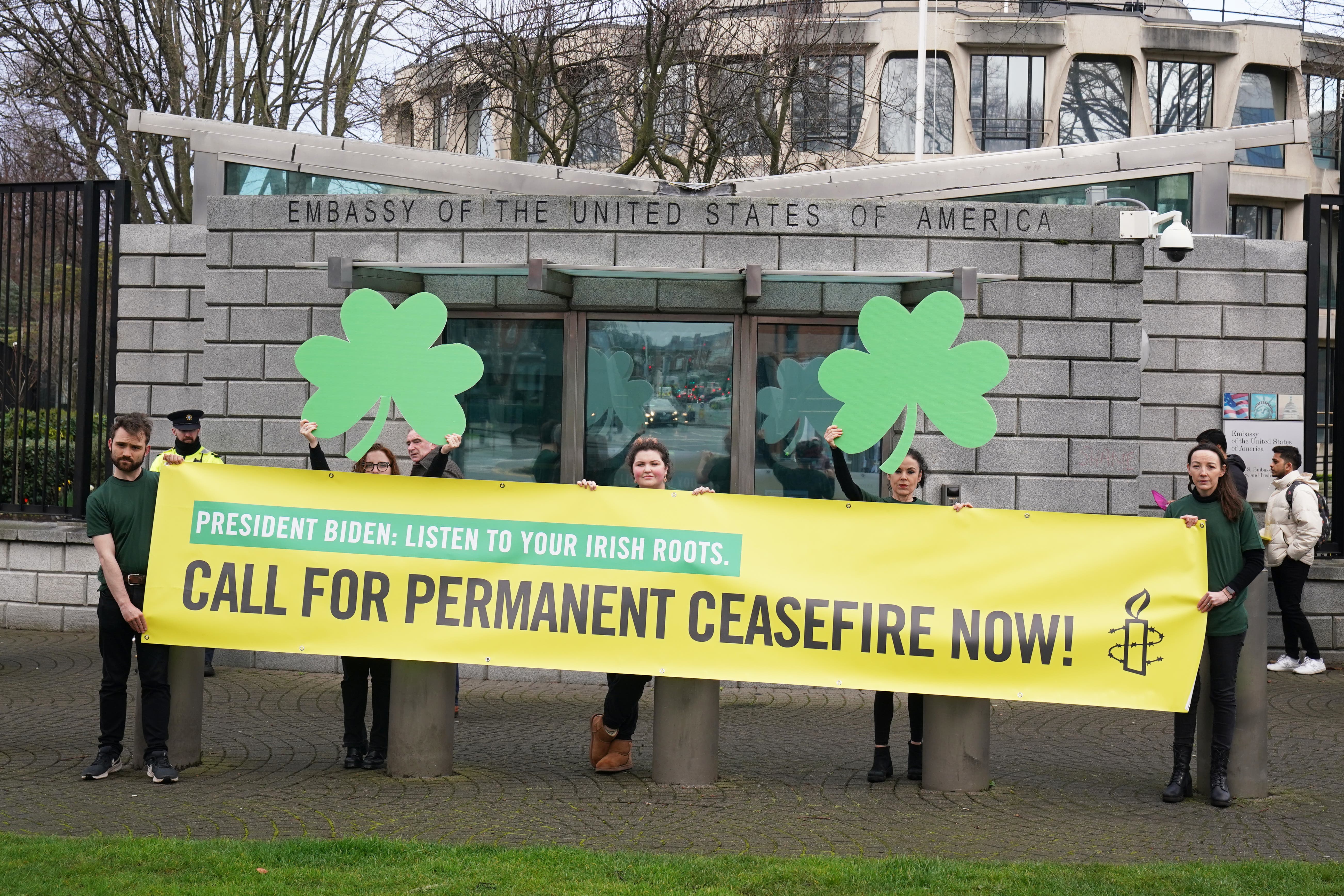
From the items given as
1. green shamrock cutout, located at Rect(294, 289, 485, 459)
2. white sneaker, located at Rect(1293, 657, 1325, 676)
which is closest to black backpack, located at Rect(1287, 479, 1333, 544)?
white sneaker, located at Rect(1293, 657, 1325, 676)

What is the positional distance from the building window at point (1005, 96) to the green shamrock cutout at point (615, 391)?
35.8m

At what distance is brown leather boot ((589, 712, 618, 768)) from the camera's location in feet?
23.7

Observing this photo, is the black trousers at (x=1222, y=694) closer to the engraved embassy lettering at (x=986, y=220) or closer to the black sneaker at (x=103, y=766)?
the engraved embassy lettering at (x=986, y=220)

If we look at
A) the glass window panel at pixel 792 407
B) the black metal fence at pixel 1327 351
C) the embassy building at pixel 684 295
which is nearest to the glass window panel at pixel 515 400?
the embassy building at pixel 684 295

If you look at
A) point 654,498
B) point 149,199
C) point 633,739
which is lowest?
point 633,739

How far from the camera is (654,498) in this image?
22.9 ft

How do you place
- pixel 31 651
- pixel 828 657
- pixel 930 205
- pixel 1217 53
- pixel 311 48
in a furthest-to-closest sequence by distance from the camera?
pixel 1217 53 < pixel 311 48 < pixel 31 651 < pixel 930 205 < pixel 828 657

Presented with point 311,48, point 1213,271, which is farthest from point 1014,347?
point 311,48

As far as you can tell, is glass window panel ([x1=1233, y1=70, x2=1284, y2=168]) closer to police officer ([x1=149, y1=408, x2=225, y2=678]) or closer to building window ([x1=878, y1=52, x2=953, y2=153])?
building window ([x1=878, y1=52, x2=953, y2=153])

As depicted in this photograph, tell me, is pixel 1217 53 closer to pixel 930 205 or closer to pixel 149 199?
pixel 149 199

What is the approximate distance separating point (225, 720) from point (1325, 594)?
9487mm

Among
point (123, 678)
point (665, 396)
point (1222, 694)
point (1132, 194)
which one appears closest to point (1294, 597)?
point (1132, 194)

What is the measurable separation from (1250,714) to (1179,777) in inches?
19.4

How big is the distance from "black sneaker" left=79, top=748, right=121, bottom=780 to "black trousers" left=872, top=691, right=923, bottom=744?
3981 millimetres
